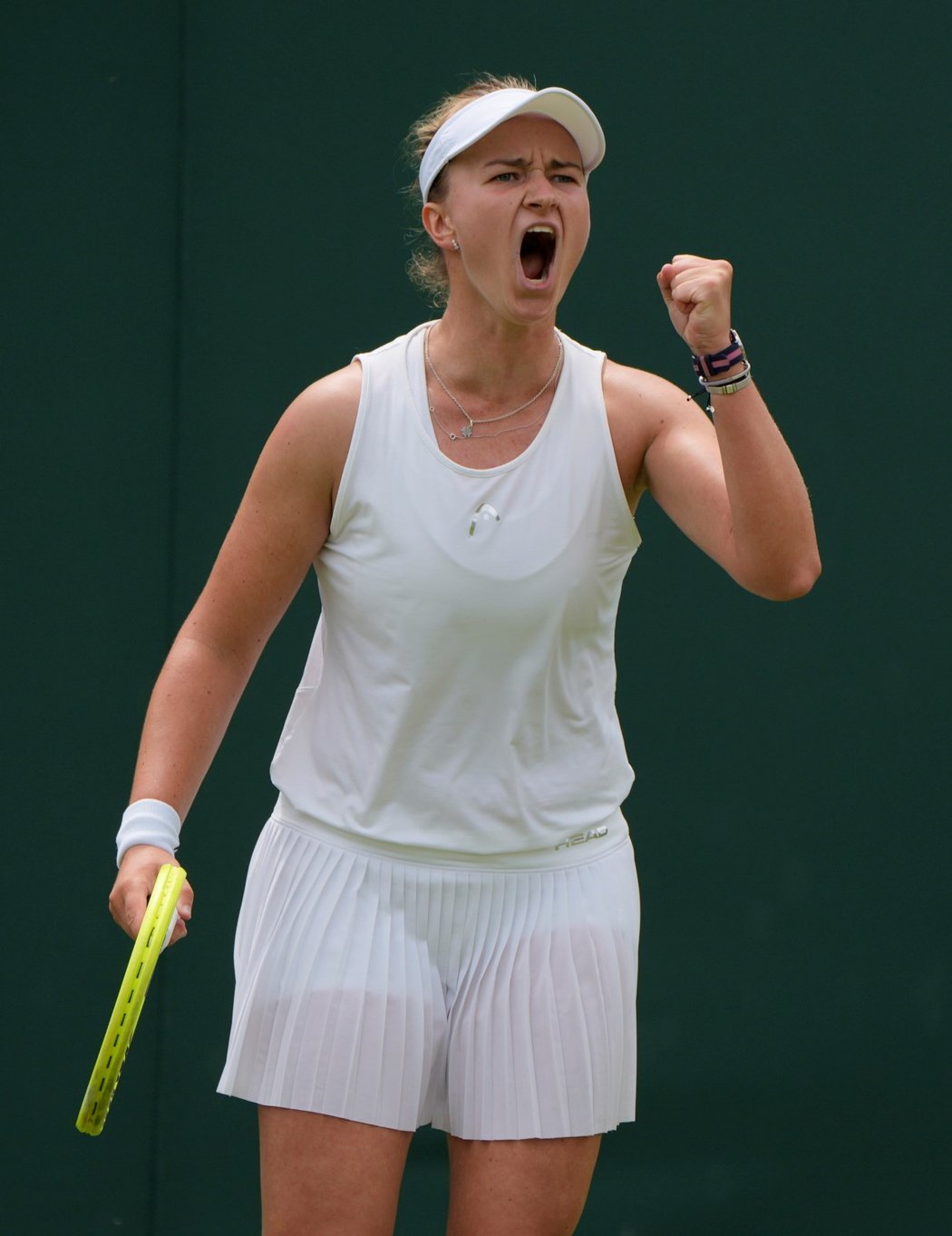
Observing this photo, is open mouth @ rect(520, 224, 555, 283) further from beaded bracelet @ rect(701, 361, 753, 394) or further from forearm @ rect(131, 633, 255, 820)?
forearm @ rect(131, 633, 255, 820)

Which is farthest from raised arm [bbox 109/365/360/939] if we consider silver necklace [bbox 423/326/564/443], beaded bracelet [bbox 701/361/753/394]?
beaded bracelet [bbox 701/361/753/394]

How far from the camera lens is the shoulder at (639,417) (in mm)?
2461

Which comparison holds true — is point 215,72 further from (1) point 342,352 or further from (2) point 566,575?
(2) point 566,575

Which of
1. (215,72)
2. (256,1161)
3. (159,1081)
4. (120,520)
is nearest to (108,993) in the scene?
(159,1081)

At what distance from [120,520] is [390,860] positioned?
1.55m

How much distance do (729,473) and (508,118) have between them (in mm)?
574

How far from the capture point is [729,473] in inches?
85.7

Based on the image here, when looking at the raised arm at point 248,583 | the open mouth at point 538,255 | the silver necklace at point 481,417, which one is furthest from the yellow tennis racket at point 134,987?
the open mouth at point 538,255

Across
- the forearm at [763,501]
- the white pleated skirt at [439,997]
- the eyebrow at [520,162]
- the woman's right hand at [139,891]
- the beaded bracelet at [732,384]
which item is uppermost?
the eyebrow at [520,162]

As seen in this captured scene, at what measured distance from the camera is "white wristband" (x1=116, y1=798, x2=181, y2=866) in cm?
237

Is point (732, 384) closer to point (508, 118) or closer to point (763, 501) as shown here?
point (763, 501)

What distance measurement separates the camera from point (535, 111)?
241 centimetres

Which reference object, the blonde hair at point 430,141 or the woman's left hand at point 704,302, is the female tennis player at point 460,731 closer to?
the blonde hair at point 430,141

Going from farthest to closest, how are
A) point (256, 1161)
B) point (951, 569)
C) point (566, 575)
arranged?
point (256, 1161)
point (951, 569)
point (566, 575)
